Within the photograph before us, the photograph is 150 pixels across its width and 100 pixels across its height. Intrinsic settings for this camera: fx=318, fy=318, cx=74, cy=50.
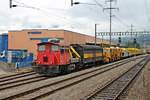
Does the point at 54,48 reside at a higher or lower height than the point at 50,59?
higher

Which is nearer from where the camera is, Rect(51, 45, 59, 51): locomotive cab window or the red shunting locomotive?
the red shunting locomotive

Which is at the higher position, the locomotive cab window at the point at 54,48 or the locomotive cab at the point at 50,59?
the locomotive cab window at the point at 54,48

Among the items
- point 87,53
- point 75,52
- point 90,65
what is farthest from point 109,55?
point 75,52

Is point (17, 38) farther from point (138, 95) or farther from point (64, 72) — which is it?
point (138, 95)

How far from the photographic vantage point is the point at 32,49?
69.3 m

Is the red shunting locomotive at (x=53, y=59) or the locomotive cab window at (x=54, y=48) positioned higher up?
the locomotive cab window at (x=54, y=48)

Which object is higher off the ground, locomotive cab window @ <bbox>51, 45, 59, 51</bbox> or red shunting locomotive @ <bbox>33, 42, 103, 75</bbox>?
locomotive cab window @ <bbox>51, 45, 59, 51</bbox>

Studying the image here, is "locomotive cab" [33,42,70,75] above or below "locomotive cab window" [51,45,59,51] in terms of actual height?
below

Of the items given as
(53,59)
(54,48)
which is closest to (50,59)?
(53,59)

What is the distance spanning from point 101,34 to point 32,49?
108ft

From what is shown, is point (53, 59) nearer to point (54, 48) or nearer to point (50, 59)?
point (50, 59)

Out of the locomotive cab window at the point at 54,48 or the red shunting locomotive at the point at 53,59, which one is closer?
the red shunting locomotive at the point at 53,59

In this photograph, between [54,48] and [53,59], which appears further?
[54,48]

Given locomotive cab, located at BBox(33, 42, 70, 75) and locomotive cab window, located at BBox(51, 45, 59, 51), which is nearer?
locomotive cab, located at BBox(33, 42, 70, 75)
